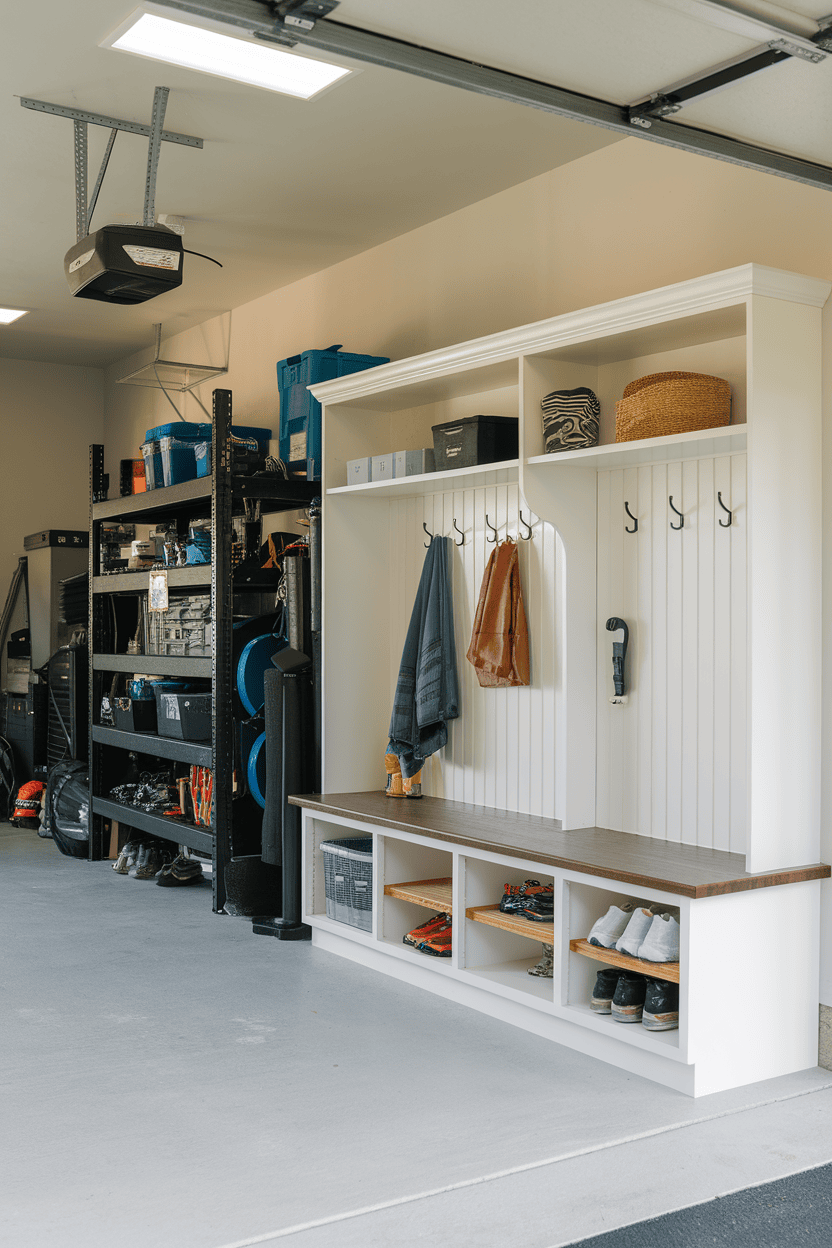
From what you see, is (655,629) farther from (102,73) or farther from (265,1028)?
(102,73)

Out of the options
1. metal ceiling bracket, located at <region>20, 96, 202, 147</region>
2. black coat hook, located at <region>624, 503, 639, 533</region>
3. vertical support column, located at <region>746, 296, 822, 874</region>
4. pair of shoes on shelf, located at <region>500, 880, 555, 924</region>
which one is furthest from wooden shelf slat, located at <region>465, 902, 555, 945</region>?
metal ceiling bracket, located at <region>20, 96, 202, 147</region>

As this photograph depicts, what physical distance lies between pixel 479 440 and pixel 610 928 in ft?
6.74

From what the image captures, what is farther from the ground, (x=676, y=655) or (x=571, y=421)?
(x=571, y=421)

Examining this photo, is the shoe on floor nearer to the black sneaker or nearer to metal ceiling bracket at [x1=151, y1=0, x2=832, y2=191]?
the black sneaker

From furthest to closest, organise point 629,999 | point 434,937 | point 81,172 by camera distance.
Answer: point 81,172 < point 434,937 < point 629,999

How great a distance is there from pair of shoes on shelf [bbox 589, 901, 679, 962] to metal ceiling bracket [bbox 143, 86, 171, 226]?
3441 mm

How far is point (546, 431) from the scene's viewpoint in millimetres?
4457

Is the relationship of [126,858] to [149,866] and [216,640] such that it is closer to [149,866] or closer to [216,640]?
[149,866]

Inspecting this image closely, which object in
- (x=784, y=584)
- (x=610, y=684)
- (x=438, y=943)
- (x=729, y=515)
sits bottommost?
(x=438, y=943)

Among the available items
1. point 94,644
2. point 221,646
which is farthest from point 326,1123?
point 94,644

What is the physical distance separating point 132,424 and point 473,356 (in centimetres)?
528

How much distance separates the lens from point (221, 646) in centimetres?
585

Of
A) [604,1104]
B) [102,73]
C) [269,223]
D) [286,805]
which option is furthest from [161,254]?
[604,1104]

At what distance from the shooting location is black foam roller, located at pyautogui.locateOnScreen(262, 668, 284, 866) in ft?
18.0
